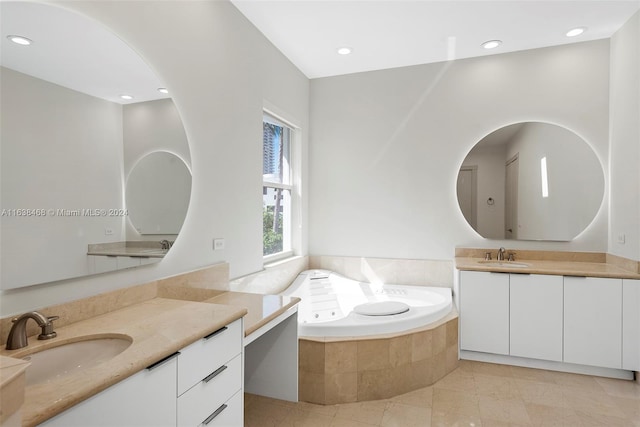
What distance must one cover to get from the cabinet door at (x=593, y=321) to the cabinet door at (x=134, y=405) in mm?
2850

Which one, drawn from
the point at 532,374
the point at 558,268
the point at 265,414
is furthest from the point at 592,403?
the point at 265,414

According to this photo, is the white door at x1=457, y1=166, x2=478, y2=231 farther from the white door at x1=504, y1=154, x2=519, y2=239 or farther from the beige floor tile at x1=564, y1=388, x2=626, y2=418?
the beige floor tile at x1=564, y1=388, x2=626, y2=418

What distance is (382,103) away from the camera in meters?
3.68

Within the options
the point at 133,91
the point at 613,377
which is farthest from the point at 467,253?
the point at 133,91

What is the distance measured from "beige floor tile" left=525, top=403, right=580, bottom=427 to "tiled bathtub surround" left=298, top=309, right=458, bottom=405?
0.74 m

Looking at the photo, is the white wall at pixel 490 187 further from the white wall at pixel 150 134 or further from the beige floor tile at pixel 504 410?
the white wall at pixel 150 134

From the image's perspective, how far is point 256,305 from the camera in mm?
2014

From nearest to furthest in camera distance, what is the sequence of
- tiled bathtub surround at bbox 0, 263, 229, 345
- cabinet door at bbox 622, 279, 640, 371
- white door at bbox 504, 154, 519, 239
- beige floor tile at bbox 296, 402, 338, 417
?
1. tiled bathtub surround at bbox 0, 263, 229, 345
2. beige floor tile at bbox 296, 402, 338, 417
3. cabinet door at bbox 622, 279, 640, 371
4. white door at bbox 504, 154, 519, 239

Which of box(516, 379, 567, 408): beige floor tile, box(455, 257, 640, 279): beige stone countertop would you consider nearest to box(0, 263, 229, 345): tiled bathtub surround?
box(455, 257, 640, 279): beige stone countertop

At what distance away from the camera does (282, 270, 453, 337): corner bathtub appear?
2.38 m

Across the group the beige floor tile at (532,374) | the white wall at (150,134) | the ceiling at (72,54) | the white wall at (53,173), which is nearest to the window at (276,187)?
the white wall at (150,134)

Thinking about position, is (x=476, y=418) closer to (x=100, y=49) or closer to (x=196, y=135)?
(x=196, y=135)

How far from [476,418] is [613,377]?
1.38 metres

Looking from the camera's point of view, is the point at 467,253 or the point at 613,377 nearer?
the point at 613,377
